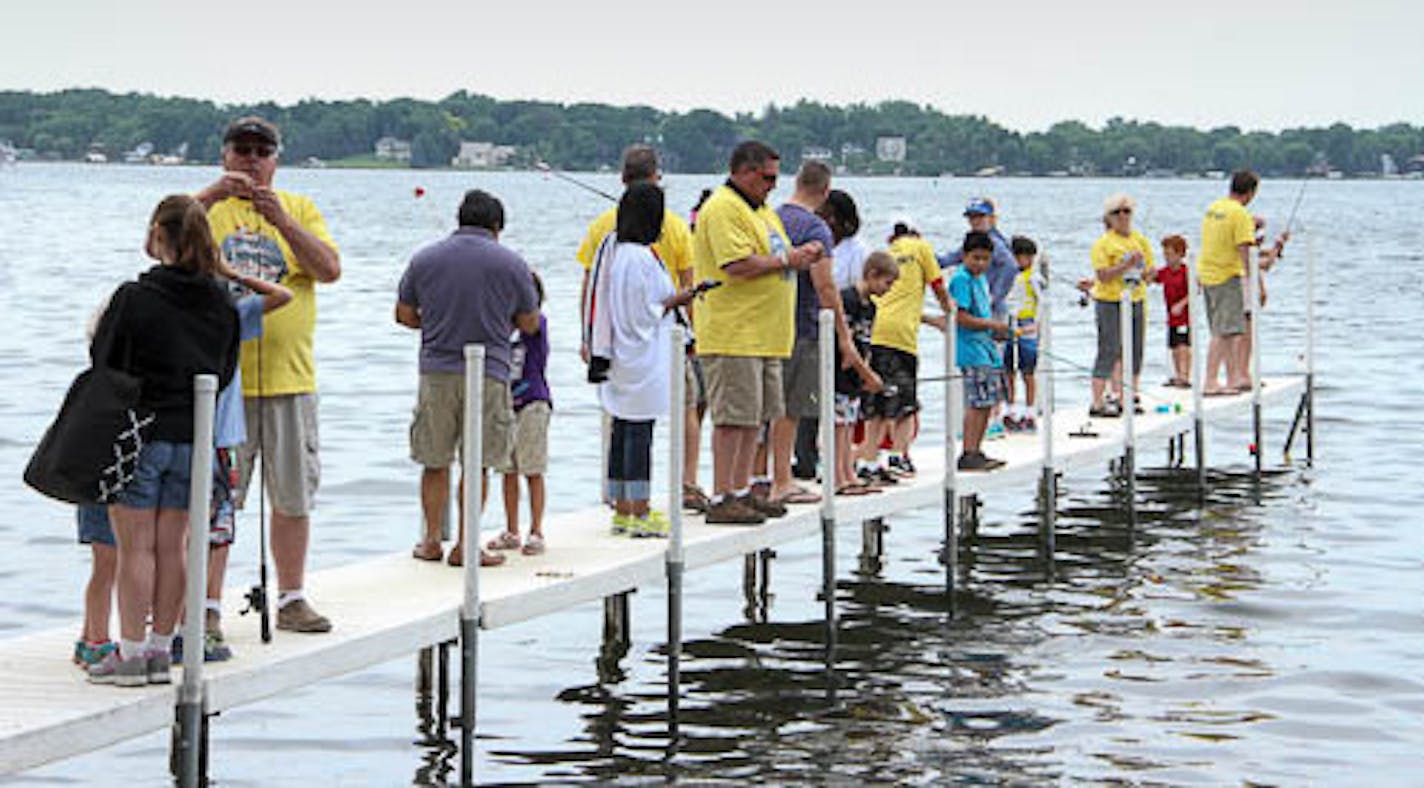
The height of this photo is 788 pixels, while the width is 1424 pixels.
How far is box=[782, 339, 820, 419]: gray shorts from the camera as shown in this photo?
→ 12742 mm

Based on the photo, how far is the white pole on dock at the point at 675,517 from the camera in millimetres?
10812

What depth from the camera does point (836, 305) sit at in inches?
488

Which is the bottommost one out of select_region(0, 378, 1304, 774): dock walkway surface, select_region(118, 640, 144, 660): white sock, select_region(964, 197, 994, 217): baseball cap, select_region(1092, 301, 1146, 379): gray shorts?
select_region(0, 378, 1304, 774): dock walkway surface

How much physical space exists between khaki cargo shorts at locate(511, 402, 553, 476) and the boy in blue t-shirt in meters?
4.28

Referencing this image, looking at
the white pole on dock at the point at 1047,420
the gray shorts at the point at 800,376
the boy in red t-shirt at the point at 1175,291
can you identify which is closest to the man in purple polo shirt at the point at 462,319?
the gray shorts at the point at 800,376

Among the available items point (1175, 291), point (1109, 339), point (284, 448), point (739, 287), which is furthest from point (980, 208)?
point (284, 448)

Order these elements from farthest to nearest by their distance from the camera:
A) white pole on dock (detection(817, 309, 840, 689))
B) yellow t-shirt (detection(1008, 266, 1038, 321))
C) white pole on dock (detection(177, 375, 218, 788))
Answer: yellow t-shirt (detection(1008, 266, 1038, 321))
white pole on dock (detection(817, 309, 840, 689))
white pole on dock (detection(177, 375, 218, 788))

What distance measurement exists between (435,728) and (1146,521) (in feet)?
28.6

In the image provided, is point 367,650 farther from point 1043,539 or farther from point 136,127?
point 136,127

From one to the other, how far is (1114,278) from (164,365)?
36.8 feet

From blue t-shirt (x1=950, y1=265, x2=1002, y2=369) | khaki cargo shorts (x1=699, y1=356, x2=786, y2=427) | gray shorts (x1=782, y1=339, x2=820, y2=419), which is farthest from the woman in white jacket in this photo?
blue t-shirt (x1=950, y1=265, x2=1002, y2=369)

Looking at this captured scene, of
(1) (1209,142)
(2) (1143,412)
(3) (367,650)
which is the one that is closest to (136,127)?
(1) (1209,142)

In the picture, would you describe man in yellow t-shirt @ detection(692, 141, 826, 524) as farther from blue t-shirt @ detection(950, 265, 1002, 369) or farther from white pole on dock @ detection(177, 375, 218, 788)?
white pole on dock @ detection(177, 375, 218, 788)

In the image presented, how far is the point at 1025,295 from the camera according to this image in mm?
17016
